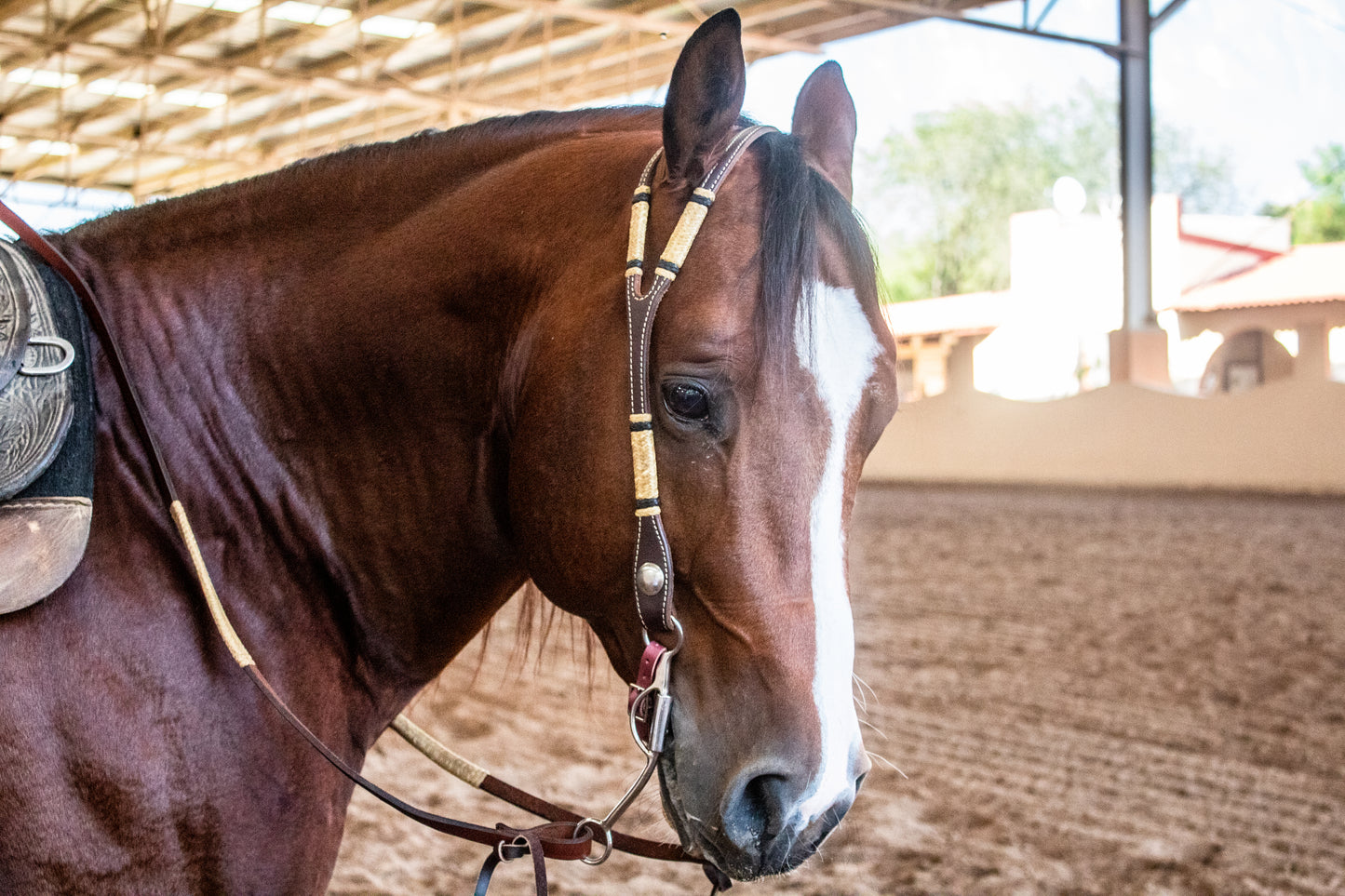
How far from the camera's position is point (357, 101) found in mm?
14164

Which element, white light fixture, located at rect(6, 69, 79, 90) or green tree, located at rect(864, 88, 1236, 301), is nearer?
white light fixture, located at rect(6, 69, 79, 90)

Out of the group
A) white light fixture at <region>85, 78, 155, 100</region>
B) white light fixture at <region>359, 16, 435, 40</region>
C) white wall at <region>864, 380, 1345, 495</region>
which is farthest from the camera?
white light fixture at <region>85, 78, 155, 100</region>

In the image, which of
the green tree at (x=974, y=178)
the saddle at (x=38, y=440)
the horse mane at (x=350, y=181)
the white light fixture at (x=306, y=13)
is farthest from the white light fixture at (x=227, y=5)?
the green tree at (x=974, y=178)

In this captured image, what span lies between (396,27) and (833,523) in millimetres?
11765

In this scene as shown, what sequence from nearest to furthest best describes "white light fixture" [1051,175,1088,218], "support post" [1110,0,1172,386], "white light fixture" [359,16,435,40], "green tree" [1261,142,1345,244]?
"support post" [1110,0,1172,386]
"white light fixture" [359,16,435,40]
"white light fixture" [1051,175,1088,218]
"green tree" [1261,142,1345,244]

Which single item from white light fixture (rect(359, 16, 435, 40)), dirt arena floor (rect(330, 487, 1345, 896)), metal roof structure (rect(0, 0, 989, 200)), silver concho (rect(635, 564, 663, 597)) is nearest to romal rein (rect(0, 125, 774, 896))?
silver concho (rect(635, 564, 663, 597))

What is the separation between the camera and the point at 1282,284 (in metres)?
13.8

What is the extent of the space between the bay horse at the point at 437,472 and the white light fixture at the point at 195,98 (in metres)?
13.6

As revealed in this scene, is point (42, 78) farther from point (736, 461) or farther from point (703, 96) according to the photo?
point (736, 461)

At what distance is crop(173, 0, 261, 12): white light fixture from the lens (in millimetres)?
10578

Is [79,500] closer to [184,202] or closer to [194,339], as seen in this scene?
[194,339]

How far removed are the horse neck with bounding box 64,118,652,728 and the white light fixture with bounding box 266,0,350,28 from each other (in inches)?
413

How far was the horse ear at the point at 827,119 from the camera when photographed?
1334 mm

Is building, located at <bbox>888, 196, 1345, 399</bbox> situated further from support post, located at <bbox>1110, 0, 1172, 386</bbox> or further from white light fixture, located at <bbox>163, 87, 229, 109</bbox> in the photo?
white light fixture, located at <bbox>163, 87, 229, 109</bbox>
